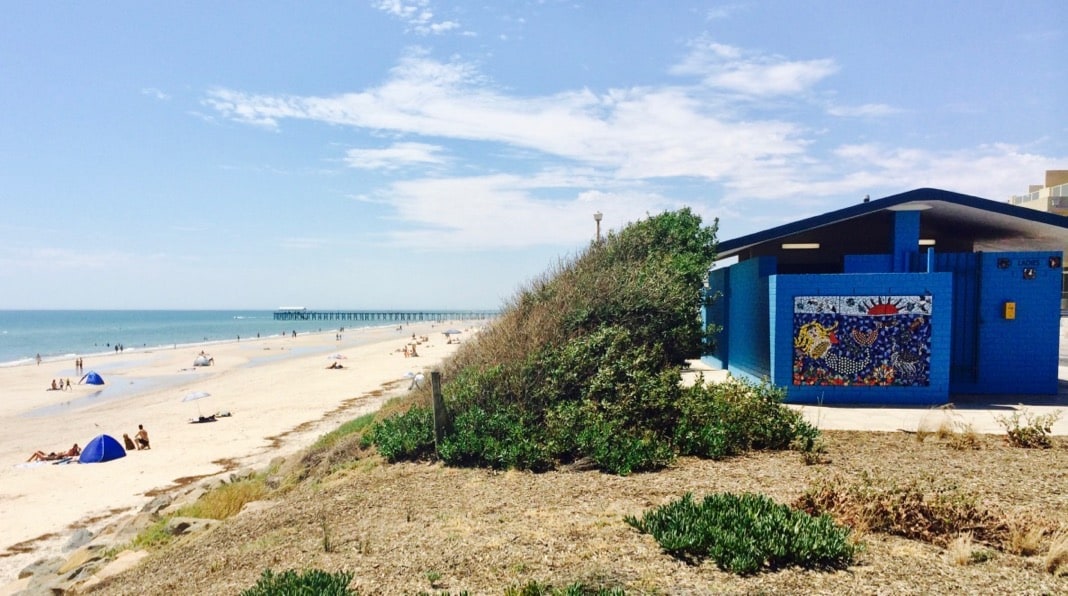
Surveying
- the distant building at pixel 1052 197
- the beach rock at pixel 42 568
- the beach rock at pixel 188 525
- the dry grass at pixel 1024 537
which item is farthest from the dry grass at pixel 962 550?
the distant building at pixel 1052 197

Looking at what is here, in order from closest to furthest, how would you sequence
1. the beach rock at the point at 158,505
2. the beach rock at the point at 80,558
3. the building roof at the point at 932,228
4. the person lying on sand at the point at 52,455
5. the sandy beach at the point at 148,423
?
the beach rock at the point at 80,558 < the beach rock at the point at 158,505 < the sandy beach at the point at 148,423 < the building roof at the point at 932,228 < the person lying on sand at the point at 52,455

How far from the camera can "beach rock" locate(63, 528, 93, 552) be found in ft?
38.6

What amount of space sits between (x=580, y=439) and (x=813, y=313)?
861cm

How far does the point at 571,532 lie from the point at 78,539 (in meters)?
11.2

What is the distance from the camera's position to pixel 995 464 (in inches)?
347

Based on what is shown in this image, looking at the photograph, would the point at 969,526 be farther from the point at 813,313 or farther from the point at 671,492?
the point at 813,313

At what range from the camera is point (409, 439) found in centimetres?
1066

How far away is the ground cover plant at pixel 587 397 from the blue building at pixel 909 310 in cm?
337

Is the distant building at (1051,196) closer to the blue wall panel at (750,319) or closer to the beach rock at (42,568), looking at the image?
the blue wall panel at (750,319)

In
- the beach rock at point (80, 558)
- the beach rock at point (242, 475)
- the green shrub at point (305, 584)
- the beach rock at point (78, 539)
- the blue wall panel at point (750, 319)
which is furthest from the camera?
the blue wall panel at point (750, 319)

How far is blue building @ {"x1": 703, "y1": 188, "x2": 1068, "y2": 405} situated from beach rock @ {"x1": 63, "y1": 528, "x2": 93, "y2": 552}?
1546 cm

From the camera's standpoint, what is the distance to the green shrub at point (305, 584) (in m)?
4.93

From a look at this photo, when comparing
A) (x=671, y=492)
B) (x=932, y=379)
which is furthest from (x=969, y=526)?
(x=932, y=379)

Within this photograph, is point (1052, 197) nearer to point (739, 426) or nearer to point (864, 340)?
point (864, 340)
